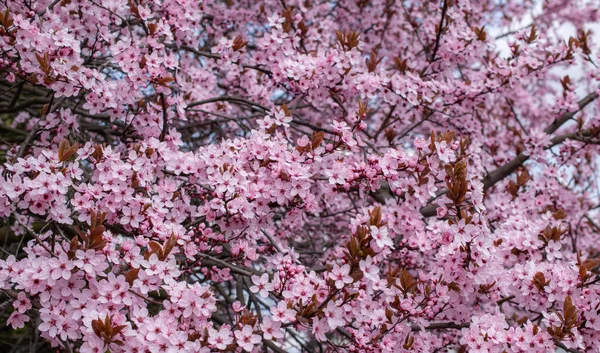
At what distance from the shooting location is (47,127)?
12.1 ft

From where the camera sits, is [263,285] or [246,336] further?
[263,285]

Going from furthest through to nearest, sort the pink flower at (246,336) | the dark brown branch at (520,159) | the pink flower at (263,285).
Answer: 1. the dark brown branch at (520,159)
2. the pink flower at (263,285)
3. the pink flower at (246,336)

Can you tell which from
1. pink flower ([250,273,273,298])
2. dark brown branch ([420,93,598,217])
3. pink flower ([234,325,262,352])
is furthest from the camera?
dark brown branch ([420,93,598,217])

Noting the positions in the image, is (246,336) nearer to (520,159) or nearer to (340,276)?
(340,276)

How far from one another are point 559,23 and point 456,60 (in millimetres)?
7848

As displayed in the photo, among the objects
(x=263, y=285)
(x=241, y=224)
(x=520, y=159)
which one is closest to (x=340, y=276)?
(x=263, y=285)

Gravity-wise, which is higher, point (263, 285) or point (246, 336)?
point (263, 285)

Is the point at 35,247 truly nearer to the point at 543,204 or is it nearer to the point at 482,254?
the point at 482,254

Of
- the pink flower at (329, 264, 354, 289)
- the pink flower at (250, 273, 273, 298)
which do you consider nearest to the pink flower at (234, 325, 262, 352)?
the pink flower at (250, 273, 273, 298)

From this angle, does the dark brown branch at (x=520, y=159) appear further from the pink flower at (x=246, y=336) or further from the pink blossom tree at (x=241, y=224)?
the pink flower at (x=246, y=336)

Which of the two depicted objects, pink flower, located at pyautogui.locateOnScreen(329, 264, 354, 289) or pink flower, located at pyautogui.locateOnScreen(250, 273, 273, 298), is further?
pink flower, located at pyautogui.locateOnScreen(250, 273, 273, 298)

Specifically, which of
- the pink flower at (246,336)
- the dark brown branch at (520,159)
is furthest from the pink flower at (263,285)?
the dark brown branch at (520,159)

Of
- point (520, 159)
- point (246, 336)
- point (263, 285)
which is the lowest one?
point (246, 336)

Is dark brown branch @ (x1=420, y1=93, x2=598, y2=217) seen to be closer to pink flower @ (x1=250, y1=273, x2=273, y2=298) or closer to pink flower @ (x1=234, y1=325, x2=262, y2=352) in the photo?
pink flower @ (x1=250, y1=273, x2=273, y2=298)
